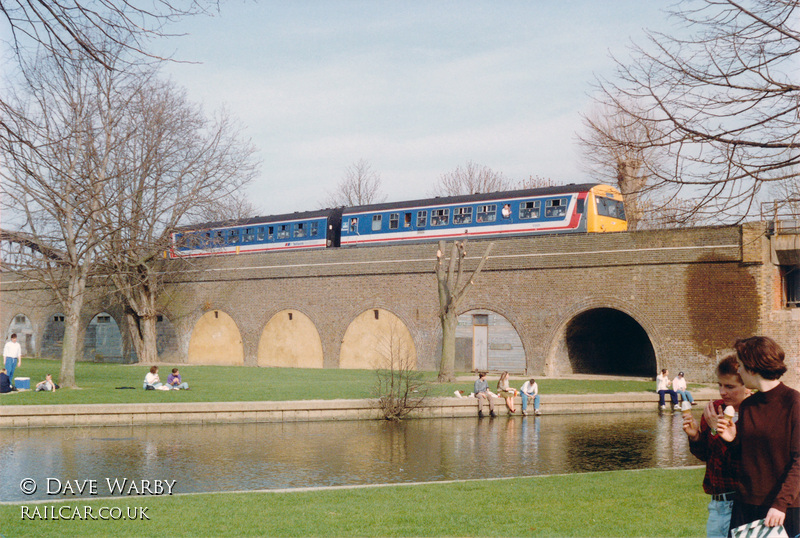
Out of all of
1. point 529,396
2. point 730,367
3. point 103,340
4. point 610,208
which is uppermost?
point 610,208

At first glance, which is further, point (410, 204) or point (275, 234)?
point (275, 234)

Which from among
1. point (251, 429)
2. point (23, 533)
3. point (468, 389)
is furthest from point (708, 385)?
point (23, 533)

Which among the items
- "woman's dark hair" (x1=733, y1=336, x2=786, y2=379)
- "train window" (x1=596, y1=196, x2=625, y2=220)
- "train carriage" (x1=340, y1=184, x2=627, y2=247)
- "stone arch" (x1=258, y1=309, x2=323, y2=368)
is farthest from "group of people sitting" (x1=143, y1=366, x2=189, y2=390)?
"woman's dark hair" (x1=733, y1=336, x2=786, y2=379)

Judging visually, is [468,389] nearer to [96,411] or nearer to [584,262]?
[584,262]

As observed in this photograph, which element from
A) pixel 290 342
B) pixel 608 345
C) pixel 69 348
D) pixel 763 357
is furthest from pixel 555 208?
pixel 763 357

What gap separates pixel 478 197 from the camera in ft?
107

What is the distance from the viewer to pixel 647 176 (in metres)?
8.55

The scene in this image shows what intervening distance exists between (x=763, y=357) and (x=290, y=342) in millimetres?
33462

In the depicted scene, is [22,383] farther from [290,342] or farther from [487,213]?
[487,213]

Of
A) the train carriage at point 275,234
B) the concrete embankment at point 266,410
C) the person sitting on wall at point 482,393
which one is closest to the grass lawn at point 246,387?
the concrete embankment at point 266,410

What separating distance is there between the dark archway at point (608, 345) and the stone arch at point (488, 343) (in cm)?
206

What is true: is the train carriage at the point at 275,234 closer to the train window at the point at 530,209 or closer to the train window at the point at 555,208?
the train window at the point at 530,209

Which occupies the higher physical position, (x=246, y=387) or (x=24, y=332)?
(x=24, y=332)

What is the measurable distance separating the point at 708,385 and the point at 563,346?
5984 millimetres
